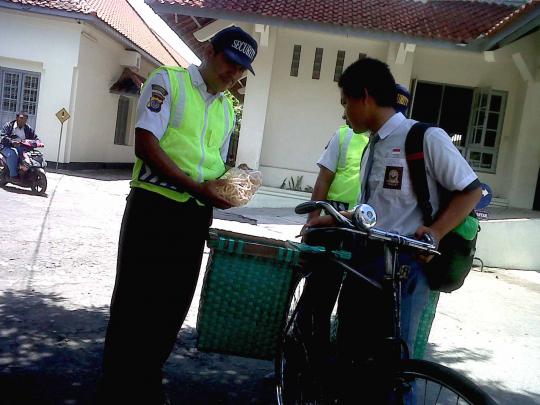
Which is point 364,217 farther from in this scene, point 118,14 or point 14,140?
point 118,14

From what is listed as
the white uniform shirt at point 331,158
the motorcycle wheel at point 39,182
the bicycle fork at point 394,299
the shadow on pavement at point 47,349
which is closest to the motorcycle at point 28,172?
the motorcycle wheel at point 39,182

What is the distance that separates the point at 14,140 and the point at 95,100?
7611 mm

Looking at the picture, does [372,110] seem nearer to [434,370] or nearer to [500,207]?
[434,370]

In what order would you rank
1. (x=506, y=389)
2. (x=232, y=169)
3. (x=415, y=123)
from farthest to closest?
(x=506, y=389)
(x=232, y=169)
(x=415, y=123)

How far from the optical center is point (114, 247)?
7.00 metres

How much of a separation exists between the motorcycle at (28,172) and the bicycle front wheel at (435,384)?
10.0 m

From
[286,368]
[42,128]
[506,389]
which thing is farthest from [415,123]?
[42,128]

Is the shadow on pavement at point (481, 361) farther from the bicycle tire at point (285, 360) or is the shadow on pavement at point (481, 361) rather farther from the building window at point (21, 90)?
the building window at point (21, 90)

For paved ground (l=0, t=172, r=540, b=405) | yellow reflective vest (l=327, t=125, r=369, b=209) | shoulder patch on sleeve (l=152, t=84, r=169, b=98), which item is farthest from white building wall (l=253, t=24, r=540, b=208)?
shoulder patch on sleeve (l=152, t=84, r=169, b=98)

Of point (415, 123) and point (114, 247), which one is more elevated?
point (415, 123)

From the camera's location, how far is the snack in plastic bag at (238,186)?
2.48 meters

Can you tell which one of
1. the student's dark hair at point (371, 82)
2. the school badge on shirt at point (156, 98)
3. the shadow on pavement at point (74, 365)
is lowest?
the shadow on pavement at point (74, 365)

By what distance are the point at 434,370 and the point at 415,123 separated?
3.39 feet

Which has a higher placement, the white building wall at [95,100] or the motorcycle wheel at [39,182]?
the white building wall at [95,100]
